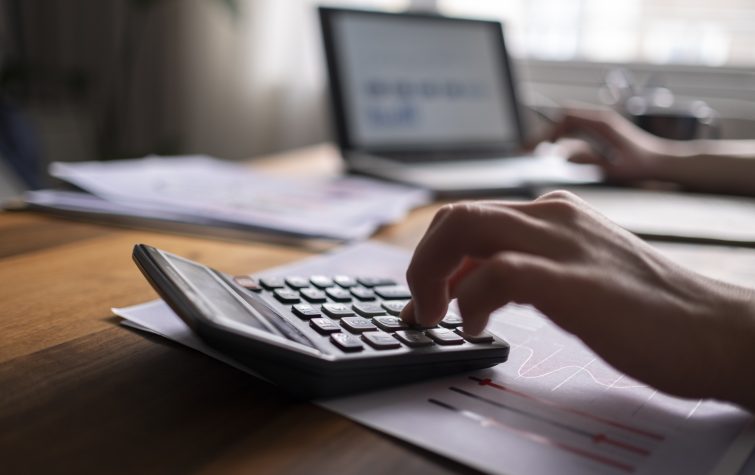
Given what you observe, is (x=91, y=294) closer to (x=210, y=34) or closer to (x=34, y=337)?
(x=34, y=337)

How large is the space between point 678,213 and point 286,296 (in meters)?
0.63

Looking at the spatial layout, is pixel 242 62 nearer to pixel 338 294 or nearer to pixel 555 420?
pixel 338 294

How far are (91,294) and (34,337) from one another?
0.31 ft

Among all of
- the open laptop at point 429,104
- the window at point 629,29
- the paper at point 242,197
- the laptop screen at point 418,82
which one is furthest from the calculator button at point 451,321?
the window at point 629,29

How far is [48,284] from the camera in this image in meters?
0.55

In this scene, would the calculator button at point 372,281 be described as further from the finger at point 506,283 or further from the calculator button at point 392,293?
the finger at point 506,283

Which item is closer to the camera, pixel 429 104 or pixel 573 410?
pixel 573 410

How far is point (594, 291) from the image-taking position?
38 centimetres

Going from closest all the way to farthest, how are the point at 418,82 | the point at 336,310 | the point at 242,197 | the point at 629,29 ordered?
the point at 336,310 < the point at 242,197 < the point at 418,82 < the point at 629,29

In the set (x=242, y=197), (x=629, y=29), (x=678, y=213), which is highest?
(x=629, y=29)

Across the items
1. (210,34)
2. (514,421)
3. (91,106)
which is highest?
(210,34)

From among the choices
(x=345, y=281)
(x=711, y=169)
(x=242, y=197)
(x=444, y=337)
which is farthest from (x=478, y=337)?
(x=711, y=169)

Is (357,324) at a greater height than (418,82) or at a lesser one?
lesser

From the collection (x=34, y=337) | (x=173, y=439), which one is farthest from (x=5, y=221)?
(x=173, y=439)
